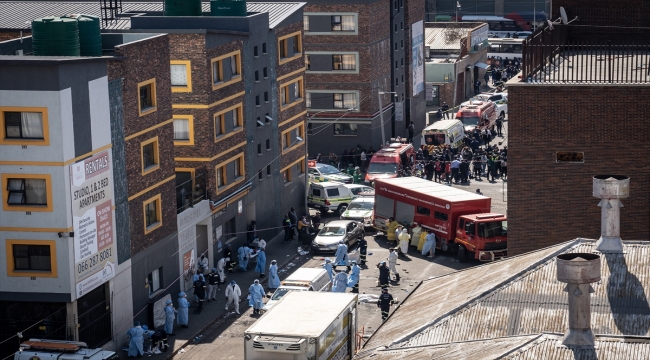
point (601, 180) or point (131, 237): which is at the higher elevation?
point (601, 180)

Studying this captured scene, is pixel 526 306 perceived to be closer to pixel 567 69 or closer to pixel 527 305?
pixel 527 305

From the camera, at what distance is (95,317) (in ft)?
143

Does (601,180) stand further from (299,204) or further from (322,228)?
(299,204)

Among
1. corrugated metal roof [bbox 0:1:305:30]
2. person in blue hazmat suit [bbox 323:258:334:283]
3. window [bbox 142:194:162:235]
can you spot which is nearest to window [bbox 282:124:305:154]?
corrugated metal roof [bbox 0:1:305:30]

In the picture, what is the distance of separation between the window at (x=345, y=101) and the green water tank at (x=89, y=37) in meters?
35.6

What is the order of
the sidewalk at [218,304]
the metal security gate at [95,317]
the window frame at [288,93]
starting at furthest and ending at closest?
the window frame at [288,93] < the sidewalk at [218,304] < the metal security gate at [95,317]

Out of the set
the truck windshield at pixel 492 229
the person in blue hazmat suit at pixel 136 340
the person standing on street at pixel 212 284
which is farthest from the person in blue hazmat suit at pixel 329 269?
the person in blue hazmat suit at pixel 136 340

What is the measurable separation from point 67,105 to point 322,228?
2152 centimetres

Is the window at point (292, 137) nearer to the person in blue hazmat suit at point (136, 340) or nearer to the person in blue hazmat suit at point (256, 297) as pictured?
the person in blue hazmat suit at point (256, 297)

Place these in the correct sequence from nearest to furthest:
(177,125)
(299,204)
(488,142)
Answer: (177,125), (299,204), (488,142)

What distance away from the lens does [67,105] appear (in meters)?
41.4

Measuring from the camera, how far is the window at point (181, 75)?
54.3 meters

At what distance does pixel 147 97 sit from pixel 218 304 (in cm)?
937

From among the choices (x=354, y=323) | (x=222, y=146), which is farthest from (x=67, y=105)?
(x=222, y=146)
